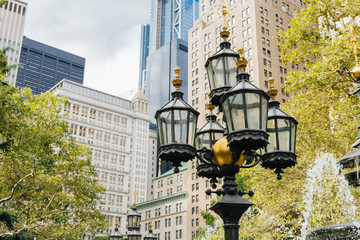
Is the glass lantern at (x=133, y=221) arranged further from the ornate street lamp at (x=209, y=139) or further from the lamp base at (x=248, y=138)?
the lamp base at (x=248, y=138)

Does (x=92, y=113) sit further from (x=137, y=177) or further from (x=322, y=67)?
(x=322, y=67)

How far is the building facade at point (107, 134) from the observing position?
9512 cm

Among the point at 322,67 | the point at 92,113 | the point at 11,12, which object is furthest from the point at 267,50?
the point at 11,12

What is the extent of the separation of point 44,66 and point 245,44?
5457 inches

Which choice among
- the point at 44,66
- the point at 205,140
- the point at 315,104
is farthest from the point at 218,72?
the point at 44,66

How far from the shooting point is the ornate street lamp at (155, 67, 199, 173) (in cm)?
559

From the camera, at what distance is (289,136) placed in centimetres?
629

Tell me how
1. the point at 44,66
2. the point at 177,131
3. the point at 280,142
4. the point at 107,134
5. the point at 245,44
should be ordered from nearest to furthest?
the point at 177,131, the point at 280,142, the point at 245,44, the point at 107,134, the point at 44,66

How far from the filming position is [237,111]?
527 centimetres

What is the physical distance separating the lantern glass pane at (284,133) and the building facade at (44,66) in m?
184

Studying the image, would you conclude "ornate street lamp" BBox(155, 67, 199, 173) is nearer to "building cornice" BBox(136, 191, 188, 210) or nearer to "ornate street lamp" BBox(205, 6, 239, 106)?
"ornate street lamp" BBox(205, 6, 239, 106)

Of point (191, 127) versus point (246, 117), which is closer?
point (246, 117)

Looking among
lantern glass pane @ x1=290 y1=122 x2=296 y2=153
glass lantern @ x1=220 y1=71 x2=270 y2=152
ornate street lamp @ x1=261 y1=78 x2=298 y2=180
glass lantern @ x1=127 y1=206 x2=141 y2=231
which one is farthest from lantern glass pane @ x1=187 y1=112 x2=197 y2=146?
glass lantern @ x1=127 y1=206 x2=141 y2=231

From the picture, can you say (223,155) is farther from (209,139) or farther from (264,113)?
(209,139)
